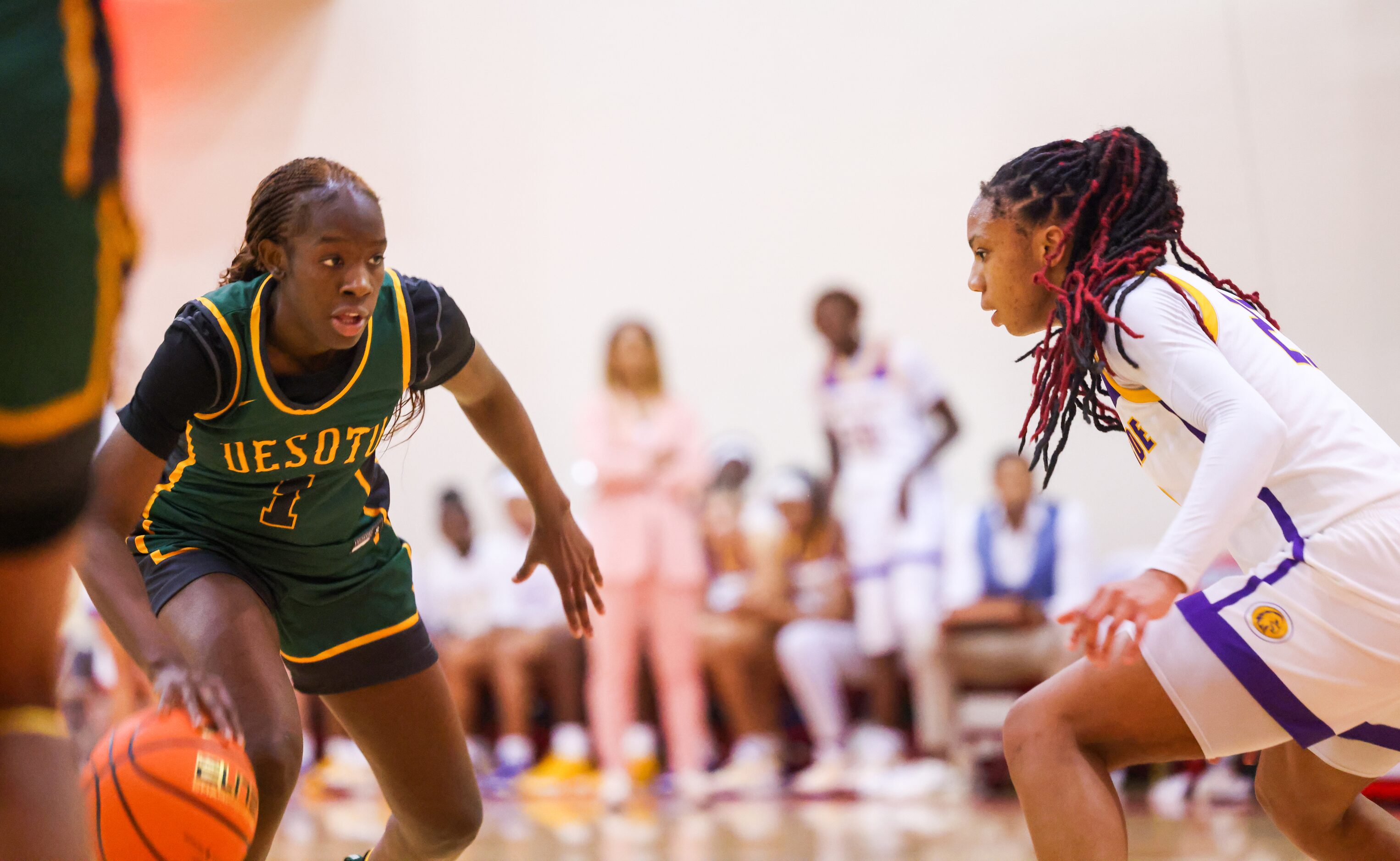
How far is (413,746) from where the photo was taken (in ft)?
8.98

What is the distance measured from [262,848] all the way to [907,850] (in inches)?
98.1

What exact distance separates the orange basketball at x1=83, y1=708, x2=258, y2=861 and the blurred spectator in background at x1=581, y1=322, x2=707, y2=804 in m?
3.90

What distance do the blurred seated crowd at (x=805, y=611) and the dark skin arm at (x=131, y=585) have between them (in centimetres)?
386

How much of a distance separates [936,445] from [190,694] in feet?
14.6

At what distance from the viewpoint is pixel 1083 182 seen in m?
2.41

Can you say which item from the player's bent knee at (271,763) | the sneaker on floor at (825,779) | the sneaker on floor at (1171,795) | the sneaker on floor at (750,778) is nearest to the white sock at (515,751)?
the sneaker on floor at (750,778)

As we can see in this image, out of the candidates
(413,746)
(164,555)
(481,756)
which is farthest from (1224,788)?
(164,555)

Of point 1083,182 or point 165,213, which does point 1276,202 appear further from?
point 165,213

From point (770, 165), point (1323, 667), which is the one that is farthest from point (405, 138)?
point (1323, 667)

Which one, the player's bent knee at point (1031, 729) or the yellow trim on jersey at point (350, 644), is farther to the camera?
the yellow trim on jersey at point (350, 644)

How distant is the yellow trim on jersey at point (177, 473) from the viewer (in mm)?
2584

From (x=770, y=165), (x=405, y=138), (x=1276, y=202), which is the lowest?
(x=1276, y=202)

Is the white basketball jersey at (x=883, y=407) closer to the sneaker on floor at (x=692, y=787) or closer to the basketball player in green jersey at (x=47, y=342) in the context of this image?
the sneaker on floor at (x=692, y=787)

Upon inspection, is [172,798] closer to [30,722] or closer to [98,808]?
[98,808]
